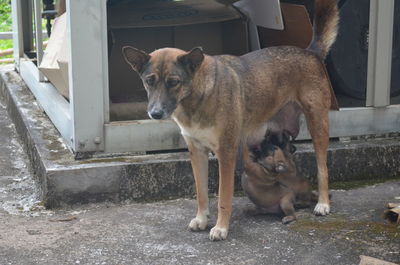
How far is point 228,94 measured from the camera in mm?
4012

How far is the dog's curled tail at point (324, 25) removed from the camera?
4.47 metres

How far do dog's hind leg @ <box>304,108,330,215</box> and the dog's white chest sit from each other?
803 mm

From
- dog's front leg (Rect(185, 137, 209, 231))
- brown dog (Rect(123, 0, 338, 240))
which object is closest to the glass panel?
brown dog (Rect(123, 0, 338, 240))

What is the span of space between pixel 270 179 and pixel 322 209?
16.2 inches

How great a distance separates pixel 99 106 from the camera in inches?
184

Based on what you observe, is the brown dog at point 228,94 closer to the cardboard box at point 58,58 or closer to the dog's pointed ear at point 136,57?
the dog's pointed ear at point 136,57

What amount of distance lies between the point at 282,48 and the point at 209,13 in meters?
1.42

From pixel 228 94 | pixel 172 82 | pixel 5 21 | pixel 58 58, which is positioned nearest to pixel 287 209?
pixel 228 94

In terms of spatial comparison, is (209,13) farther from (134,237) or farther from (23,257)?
(23,257)

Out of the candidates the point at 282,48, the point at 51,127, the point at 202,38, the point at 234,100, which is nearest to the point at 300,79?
the point at 282,48

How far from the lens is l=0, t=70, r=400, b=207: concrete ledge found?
4480 mm

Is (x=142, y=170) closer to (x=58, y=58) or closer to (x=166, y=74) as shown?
(x=166, y=74)

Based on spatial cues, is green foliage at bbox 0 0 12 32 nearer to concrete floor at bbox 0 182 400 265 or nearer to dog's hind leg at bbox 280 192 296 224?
concrete floor at bbox 0 182 400 265

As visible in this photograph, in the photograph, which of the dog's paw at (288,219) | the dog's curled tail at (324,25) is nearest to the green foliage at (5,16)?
the dog's curled tail at (324,25)
